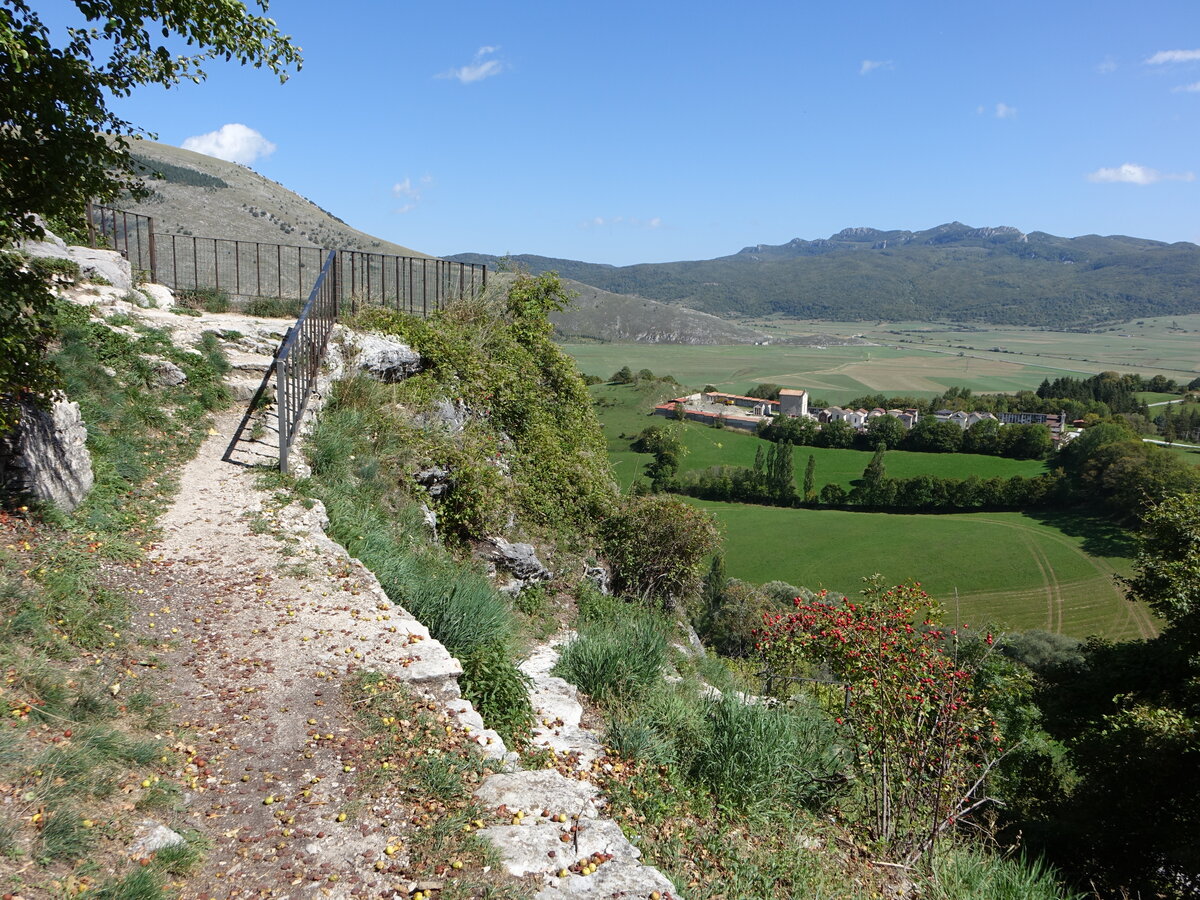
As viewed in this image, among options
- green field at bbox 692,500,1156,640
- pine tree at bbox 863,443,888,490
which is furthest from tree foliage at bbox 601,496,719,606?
pine tree at bbox 863,443,888,490

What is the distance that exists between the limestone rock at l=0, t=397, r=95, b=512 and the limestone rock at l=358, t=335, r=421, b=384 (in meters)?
5.24

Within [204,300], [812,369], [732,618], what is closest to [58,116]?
[204,300]

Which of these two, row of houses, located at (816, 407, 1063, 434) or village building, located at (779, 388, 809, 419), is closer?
row of houses, located at (816, 407, 1063, 434)

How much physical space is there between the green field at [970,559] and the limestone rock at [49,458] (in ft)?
148

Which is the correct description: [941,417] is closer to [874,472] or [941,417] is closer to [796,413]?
[796,413]

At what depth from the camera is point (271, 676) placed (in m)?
5.16

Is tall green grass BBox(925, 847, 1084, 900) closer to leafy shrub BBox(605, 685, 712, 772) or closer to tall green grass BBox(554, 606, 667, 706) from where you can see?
leafy shrub BBox(605, 685, 712, 772)

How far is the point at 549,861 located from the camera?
3.94 metres

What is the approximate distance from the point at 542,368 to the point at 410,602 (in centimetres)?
985

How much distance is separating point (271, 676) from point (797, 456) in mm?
73872

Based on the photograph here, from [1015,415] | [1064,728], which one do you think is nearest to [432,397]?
[1064,728]

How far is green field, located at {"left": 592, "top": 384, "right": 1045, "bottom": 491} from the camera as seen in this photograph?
229 feet

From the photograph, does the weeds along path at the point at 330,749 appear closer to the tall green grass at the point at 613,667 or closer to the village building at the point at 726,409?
the tall green grass at the point at 613,667

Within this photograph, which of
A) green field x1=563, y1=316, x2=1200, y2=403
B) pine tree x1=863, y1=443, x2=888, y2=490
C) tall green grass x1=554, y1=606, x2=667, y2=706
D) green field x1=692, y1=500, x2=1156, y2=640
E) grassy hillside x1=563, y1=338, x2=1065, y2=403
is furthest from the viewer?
green field x1=563, y1=316, x2=1200, y2=403
